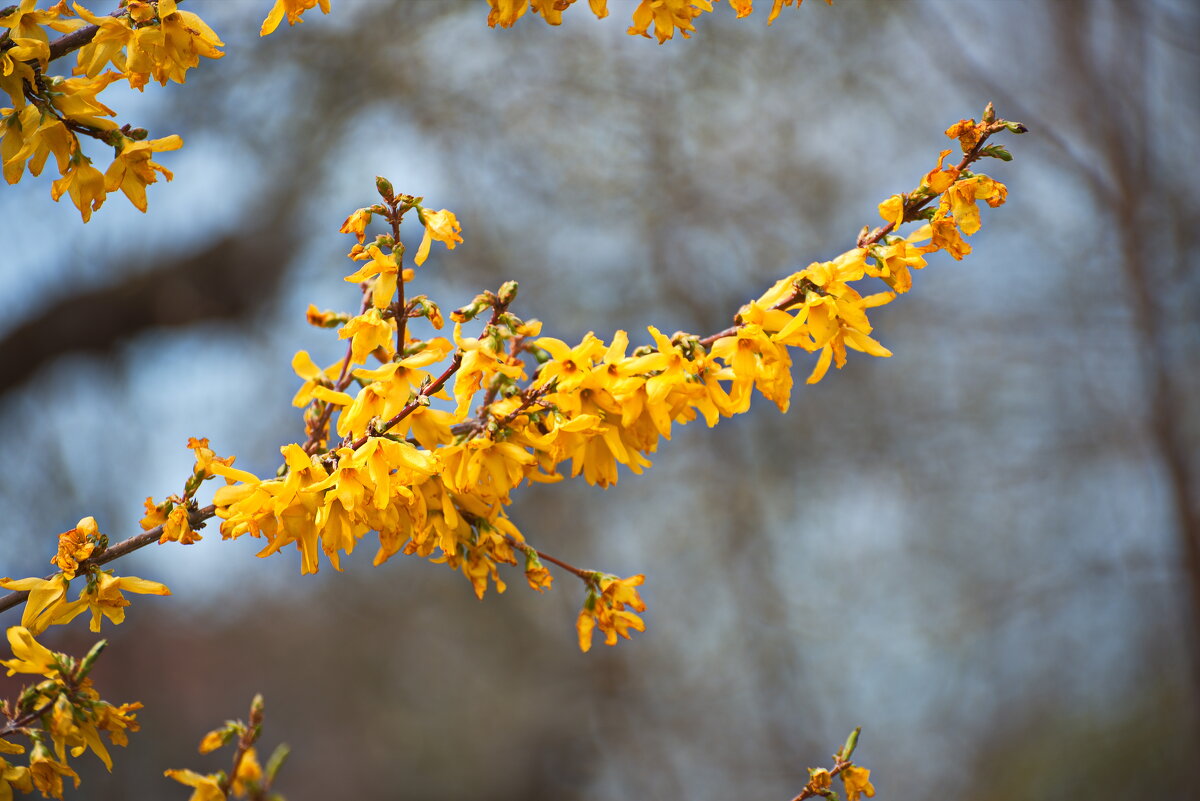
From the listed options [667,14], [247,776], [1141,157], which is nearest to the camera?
[247,776]

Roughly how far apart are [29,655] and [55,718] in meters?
0.08

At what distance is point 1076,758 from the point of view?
11.1 ft

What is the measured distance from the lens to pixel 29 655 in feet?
2.54

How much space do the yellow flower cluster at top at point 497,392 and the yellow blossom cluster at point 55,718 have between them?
20 centimetres

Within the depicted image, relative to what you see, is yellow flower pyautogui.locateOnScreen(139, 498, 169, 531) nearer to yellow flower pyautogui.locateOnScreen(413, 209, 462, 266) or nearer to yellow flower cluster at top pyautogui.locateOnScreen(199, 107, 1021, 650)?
yellow flower cluster at top pyautogui.locateOnScreen(199, 107, 1021, 650)

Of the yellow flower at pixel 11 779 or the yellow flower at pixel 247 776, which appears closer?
the yellow flower at pixel 247 776

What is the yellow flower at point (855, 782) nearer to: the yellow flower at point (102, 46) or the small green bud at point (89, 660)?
the small green bud at point (89, 660)

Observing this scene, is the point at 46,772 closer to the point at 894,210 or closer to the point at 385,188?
the point at 385,188

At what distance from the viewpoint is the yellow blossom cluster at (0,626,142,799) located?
739 millimetres

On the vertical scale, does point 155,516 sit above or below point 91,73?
below

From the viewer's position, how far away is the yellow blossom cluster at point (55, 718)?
2.43 feet

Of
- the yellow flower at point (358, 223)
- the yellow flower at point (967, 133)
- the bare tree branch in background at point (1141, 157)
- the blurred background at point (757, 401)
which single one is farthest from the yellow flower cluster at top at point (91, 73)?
the bare tree branch in background at point (1141, 157)

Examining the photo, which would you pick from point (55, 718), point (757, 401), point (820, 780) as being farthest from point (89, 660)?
point (757, 401)

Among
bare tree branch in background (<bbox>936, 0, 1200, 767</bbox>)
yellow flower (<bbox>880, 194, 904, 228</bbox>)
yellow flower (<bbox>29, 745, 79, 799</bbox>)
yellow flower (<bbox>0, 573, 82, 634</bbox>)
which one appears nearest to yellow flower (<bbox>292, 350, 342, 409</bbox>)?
yellow flower (<bbox>0, 573, 82, 634</bbox>)
